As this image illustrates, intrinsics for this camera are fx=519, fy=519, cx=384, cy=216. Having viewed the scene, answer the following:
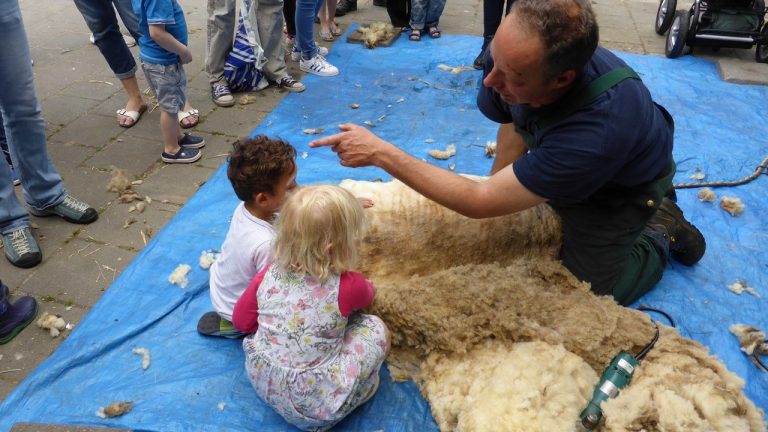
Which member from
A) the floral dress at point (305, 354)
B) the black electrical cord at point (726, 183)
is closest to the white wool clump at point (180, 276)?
the floral dress at point (305, 354)

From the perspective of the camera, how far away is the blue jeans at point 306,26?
14.1 feet

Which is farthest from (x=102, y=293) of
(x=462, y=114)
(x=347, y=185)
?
(x=462, y=114)

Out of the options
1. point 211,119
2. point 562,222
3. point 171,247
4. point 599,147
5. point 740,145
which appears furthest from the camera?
point 211,119

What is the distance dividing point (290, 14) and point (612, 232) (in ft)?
13.5

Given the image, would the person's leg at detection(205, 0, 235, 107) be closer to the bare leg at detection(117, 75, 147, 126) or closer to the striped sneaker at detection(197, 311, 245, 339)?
the bare leg at detection(117, 75, 147, 126)

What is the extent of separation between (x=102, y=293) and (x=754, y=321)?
9.74ft

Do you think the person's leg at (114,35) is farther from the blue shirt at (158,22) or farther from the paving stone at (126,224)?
the paving stone at (126,224)

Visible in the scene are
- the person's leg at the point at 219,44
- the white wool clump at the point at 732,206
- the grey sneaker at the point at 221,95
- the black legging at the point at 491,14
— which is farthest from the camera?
the black legging at the point at 491,14

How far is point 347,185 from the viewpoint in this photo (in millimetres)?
2305

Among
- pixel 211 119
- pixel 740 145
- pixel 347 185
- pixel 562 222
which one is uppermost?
pixel 347 185

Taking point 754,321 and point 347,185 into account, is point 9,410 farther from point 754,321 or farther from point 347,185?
point 754,321

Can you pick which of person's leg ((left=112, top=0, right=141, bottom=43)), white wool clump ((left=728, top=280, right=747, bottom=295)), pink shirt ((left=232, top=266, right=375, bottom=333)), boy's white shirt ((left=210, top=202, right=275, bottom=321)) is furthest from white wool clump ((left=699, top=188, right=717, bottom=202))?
person's leg ((left=112, top=0, right=141, bottom=43))

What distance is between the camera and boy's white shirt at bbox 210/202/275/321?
75.6 inches

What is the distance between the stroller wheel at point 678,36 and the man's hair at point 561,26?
3.95m
